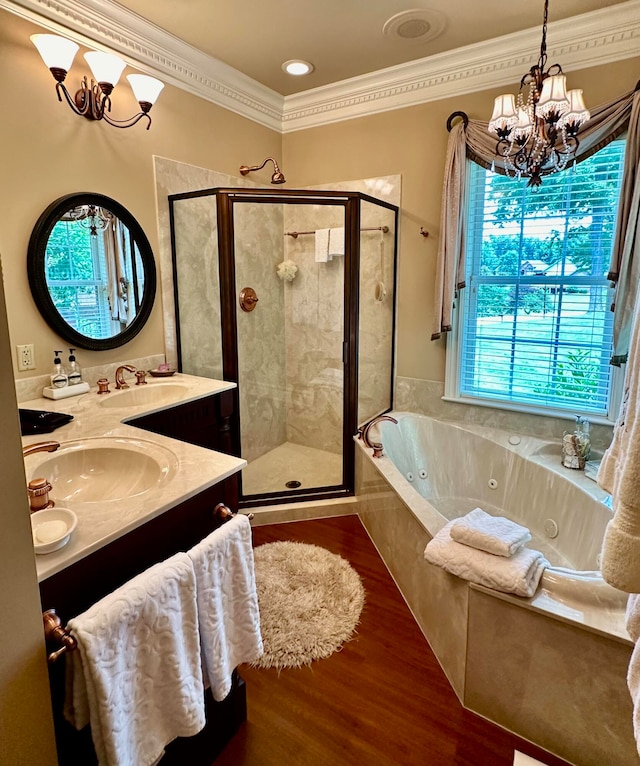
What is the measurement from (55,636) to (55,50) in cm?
223

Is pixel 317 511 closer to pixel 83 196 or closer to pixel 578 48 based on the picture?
pixel 83 196

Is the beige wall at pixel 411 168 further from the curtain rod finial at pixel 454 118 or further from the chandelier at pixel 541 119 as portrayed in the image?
the chandelier at pixel 541 119

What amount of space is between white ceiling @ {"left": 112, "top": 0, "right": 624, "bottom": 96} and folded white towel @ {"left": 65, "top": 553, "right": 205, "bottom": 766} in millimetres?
2583

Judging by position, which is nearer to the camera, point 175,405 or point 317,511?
point 175,405

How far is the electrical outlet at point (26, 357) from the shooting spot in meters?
2.09

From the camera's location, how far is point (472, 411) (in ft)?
10.0

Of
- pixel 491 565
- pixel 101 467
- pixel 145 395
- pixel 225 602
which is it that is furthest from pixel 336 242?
pixel 225 602

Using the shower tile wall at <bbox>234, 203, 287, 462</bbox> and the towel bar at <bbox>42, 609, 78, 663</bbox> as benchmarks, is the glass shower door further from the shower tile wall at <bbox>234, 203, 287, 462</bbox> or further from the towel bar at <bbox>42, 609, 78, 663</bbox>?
the towel bar at <bbox>42, 609, 78, 663</bbox>

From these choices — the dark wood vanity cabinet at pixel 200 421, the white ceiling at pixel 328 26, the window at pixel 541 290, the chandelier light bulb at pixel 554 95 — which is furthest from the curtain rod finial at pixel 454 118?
the dark wood vanity cabinet at pixel 200 421

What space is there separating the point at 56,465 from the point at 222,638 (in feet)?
2.52

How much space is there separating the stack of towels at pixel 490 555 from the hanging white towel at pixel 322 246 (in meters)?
2.08

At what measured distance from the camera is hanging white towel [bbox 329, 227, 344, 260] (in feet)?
9.66

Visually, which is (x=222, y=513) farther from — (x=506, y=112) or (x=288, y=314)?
(x=288, y=314)

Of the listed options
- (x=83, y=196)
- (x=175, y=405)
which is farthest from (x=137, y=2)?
(x=175, y=405)
